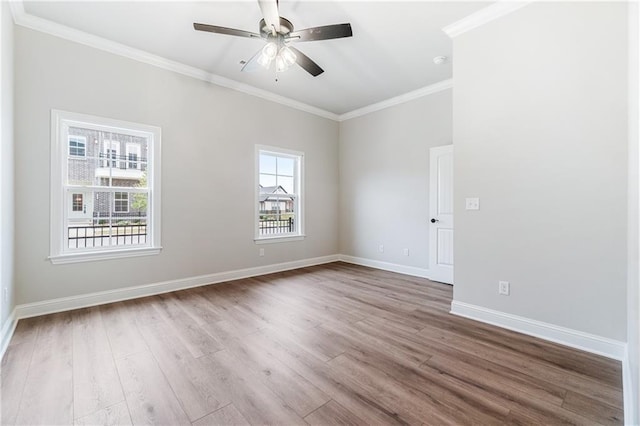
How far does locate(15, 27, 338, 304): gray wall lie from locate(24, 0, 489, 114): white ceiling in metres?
0.36

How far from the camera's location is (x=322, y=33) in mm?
2361

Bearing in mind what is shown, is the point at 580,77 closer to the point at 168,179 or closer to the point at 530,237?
the point at 530,237

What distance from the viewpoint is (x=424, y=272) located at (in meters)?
4.52

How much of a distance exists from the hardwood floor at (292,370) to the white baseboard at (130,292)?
139mm

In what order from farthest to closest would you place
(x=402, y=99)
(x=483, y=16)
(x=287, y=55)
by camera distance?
(x=402, y=99)
(x=483, y=16)
(x=287, y=55)

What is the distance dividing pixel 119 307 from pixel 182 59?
3.17 m

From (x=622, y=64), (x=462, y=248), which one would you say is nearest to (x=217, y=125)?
(x=462, y=248)

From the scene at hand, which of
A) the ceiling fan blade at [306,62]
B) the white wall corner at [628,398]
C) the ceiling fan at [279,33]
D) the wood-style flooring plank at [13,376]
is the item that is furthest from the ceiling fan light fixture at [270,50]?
the white wall corner at [628,398]

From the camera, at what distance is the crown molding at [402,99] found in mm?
4207

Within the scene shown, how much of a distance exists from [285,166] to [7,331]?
395 centimetres

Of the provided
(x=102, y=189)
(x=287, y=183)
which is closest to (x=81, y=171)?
(x=102, y=189)

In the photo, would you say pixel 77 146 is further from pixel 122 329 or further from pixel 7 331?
pixel 122 329

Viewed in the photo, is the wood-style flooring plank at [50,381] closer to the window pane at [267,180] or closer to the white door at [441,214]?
the window pane at [267,180]

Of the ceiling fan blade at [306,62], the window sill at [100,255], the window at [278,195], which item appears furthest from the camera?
the window at [278,195]
